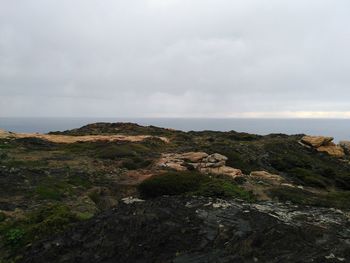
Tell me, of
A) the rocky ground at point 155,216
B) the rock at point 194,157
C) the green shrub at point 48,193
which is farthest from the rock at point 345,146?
the green shrub at point 48,193

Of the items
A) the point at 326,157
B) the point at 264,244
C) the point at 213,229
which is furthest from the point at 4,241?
the point at 326,157

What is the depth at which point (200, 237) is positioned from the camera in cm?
1216

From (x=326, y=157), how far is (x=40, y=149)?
110ft

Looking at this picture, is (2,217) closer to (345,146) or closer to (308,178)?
(308,178)

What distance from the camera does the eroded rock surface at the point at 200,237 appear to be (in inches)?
440

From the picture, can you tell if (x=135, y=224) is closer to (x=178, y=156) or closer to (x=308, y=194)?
(x=308, y=194)

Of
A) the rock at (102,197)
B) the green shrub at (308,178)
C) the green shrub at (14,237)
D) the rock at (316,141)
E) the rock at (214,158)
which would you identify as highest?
the rock at (316,141)

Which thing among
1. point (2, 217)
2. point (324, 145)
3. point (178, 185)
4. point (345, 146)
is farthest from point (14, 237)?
point (345, 146)

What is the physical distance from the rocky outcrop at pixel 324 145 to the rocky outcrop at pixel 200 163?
23.2 m

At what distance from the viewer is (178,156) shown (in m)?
37.3

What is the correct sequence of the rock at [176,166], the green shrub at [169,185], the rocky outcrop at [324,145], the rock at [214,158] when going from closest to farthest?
the green shrub at [169,185] → the rock at [176,166] → the rock at [214,158] → the rocky outcrop at [324,145]

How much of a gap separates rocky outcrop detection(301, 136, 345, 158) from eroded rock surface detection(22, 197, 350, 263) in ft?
136

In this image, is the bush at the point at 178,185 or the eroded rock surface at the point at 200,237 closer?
the eroded rock surface at the point at 200,237

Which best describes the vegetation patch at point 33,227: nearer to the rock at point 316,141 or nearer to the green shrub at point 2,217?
the green shrub at point 2,217
